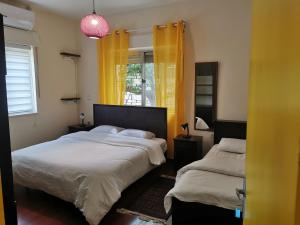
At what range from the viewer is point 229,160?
246 cm

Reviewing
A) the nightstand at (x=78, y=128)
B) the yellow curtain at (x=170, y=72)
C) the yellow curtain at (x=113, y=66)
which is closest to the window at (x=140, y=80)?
the yellow curtain at (x=113, y=66)

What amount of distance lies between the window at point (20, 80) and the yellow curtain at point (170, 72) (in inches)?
85.9

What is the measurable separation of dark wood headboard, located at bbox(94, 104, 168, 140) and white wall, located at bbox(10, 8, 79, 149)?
2.43 ft

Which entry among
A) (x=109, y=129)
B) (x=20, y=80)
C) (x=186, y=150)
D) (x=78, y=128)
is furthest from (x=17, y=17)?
(x=186, y=150)

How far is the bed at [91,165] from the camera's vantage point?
214 cm

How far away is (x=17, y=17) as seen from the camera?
3.27 metres

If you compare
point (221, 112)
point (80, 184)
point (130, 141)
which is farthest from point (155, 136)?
point (80, 184)

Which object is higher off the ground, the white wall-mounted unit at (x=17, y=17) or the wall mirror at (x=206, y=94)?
the white wall-mounted unit at (x=17, y=17)

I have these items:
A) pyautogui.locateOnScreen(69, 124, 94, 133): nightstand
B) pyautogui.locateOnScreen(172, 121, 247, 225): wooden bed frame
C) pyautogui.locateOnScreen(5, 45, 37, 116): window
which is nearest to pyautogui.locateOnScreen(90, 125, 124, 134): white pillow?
pyautogui.locateOnScreen(69, 124, 94, 133): nightstand

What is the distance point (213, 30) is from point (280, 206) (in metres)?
3.43

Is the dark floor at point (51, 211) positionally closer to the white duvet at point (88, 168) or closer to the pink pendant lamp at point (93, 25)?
the white duvet at point (88, 168)

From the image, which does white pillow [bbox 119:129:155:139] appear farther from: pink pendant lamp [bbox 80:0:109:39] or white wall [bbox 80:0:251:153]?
pink pendant lamp [bbox 80:0:109:39]

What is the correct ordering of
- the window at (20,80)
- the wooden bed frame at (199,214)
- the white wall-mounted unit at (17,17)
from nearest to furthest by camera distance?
the wooden bed frame at (199,214), the white wall-mounted unit at (17,17), the window at (20,80)

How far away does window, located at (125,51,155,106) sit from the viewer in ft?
13.3
